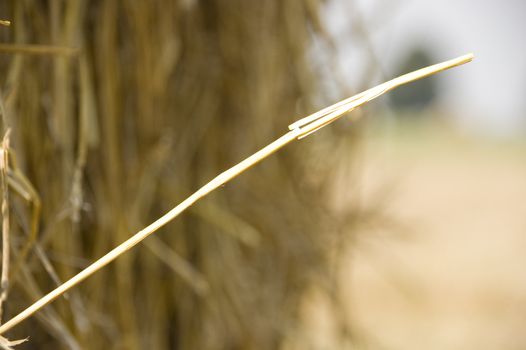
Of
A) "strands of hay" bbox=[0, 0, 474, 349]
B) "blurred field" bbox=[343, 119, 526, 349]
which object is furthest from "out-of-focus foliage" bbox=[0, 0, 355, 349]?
"blurred field" bbox=[343, 119, 526, 349]

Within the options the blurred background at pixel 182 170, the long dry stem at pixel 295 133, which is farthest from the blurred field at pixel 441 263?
the long dry stem at pixel 295 133

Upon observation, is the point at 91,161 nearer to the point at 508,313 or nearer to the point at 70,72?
the point at 70,72

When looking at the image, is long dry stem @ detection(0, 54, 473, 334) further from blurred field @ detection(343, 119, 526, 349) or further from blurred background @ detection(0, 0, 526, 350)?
blurred field @ detection(343, 119, 526, 349)

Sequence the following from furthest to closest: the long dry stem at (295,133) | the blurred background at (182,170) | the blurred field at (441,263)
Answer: the blurred field at (441,263), the blurred background at (182,170), the long dry stem at (295,133)

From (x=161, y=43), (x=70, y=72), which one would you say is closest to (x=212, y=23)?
(x=161, y=43)

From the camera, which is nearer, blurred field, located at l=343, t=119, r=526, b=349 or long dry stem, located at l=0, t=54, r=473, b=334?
long dry stem, located at l=0, t=54, r=473, b=334

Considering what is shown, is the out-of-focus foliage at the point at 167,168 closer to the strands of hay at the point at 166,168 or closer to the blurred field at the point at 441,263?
the strands of hay at the point at 166,168
